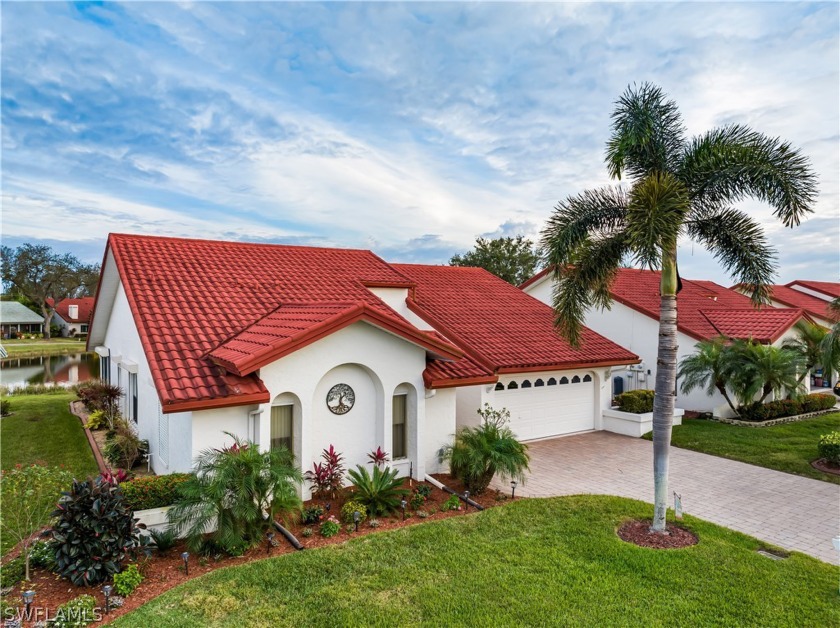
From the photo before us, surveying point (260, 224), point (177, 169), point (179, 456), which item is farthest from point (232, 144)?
point (179, 456)

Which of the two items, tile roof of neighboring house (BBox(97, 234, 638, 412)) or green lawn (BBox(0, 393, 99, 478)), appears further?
green lawn (BBox(0, 393, 99, 478))

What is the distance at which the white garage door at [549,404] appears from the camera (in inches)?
628

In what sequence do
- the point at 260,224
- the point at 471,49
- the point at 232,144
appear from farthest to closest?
the point at 260,224 < the point at 232,144 < the point at 471,49

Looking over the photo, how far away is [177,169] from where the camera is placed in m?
18.7

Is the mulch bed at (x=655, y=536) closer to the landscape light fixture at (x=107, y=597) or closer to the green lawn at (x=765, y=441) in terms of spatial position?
the green lawn at (x=765, y=441)

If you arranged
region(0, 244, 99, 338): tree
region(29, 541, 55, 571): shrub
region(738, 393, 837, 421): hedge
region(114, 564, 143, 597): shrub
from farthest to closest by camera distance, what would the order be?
region(0, 244, 99, 338): tree → region(738, 393, 837, 421): hedge → region(29, 541, 55, 571): shrub → region(114, 564, 143, 597): shrub

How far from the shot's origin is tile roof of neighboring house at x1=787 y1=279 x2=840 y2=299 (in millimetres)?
37281

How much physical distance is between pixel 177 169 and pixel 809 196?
1939cm

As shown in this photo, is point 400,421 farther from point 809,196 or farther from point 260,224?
point 260,224

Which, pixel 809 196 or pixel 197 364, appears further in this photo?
pixel 197 364

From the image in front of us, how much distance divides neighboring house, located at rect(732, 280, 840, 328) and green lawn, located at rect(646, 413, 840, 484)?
1608cm

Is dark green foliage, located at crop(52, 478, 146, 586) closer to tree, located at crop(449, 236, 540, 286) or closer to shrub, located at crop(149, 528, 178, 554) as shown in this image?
shrub, located at crop(149, 528, 178, 554)

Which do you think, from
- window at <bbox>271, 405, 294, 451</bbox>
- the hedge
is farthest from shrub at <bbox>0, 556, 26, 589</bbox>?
the hedge

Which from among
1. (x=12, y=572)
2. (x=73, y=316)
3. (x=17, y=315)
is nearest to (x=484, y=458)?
(x=12, y=572)
